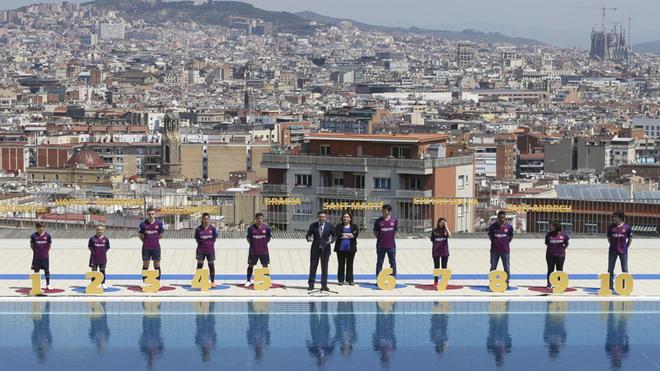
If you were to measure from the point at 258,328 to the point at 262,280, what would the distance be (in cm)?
160

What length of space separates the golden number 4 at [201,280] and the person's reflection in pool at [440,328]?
1950 millimetres

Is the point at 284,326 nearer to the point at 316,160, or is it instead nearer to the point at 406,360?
the point at 406,360

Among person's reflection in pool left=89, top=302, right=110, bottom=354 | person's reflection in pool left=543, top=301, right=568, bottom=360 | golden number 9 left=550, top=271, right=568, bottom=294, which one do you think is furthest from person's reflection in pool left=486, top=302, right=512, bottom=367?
person's reflection in pool left=89, top=302, right=110, bottom=354

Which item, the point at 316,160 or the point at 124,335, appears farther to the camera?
the point at 316,160

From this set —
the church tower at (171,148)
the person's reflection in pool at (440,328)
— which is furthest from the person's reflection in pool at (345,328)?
the church tower at (171,148)

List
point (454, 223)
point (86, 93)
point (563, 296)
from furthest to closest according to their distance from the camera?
point (86, 93) → point (454, 223) → point (563, 296)

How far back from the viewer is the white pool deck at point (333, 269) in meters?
12.4

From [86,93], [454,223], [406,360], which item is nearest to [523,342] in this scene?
[406,360]

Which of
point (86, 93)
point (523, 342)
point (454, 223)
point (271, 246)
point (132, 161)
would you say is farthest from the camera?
point (86, 93)

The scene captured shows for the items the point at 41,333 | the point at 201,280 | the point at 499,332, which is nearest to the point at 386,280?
the point at 201,280

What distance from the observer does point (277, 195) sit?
88.1 feet

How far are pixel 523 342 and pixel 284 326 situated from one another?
5.81ft

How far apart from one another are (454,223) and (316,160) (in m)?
6.07

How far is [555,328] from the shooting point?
36.3ft
